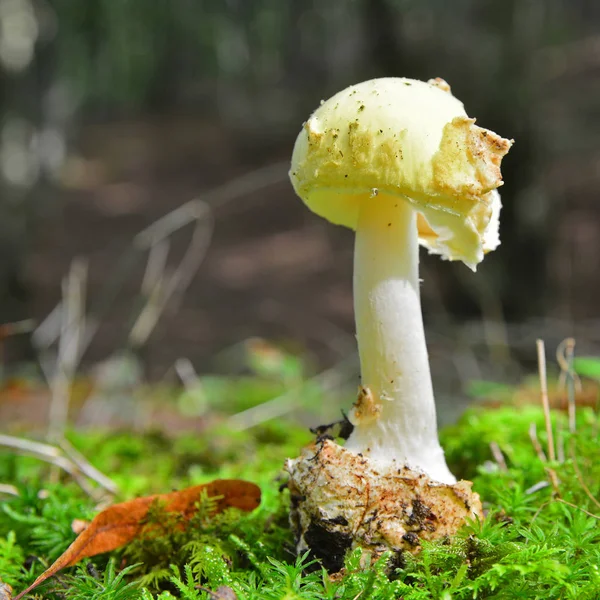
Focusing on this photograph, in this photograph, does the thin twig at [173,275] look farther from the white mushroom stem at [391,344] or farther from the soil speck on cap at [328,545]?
the soil speck on cap at [328,545]

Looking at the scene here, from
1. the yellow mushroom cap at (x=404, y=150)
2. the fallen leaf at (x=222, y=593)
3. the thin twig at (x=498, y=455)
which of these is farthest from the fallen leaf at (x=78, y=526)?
the thin twig at (x=498, y=455)

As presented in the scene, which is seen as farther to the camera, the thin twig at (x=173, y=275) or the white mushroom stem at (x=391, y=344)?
the thin twig at (x=173, y=275)

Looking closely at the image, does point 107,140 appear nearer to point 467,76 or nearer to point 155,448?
point 467,76

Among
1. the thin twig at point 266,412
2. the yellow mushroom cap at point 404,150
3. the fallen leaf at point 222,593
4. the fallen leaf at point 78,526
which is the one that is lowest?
the fallen leaf at point 222,593

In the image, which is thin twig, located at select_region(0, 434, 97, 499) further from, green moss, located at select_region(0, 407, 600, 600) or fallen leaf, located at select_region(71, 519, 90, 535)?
fallen leaf, located at select_region(71, 519, 90, 535)

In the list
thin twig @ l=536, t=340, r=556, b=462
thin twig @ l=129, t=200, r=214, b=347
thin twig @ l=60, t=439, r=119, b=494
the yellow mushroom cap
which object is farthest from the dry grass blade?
thin twig @ l=536, t=340, r=556, b=462

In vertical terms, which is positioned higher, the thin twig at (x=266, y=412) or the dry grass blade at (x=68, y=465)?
the thin twig at (x=266, y=412)

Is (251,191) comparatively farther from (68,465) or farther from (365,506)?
(365,506)

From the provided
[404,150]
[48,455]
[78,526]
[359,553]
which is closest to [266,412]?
[48,455]
